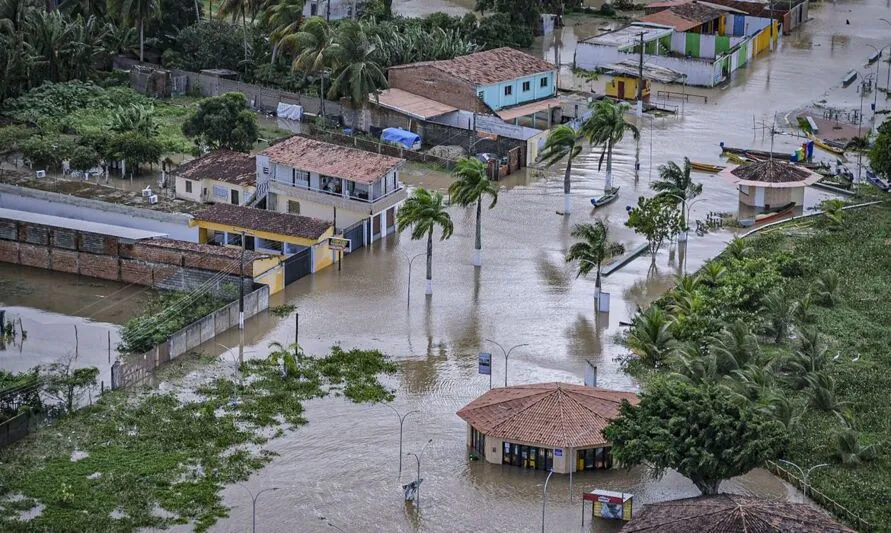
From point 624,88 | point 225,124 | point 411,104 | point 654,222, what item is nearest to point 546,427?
point 654,222

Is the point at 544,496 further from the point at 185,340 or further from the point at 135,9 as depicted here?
the point at 135,9

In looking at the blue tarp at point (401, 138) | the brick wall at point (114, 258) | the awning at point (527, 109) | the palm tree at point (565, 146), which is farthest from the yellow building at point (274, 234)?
the awning at point (527, 109)

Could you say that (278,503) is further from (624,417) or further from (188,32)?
(188,32)

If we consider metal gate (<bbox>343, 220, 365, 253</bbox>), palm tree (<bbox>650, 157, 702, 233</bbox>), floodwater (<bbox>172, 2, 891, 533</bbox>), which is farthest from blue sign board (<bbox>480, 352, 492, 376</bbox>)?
palm tree (<bbox>650, 157, 702, 233</bbox>)

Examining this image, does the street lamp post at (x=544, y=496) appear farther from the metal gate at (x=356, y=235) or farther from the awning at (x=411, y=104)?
the awning at (x=411, y=104)

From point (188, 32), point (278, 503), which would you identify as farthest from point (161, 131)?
point (278, 503)
